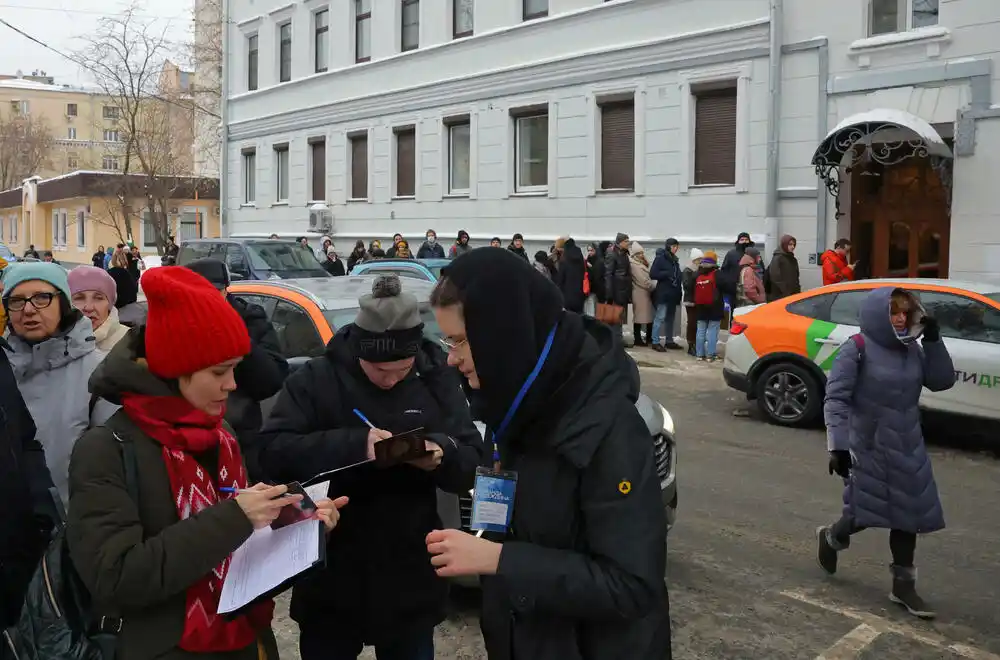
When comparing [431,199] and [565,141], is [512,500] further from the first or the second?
[431,199]

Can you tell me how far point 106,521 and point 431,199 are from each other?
22.3 meters

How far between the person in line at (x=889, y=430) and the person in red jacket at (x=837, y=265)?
9.81m

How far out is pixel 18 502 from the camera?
303cm

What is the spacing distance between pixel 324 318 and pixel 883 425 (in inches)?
140

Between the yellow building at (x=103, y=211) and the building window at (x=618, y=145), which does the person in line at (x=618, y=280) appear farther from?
the yellow building at (x=103, y=211)

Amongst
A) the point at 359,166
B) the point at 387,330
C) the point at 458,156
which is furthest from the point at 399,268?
the point at 359,166

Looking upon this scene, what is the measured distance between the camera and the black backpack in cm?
222

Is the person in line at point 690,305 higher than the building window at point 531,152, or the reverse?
the building window at point 531,152

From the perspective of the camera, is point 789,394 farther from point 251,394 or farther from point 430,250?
point 430,250

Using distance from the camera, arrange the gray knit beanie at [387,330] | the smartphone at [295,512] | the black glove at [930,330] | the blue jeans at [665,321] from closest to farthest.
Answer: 1. the smartphone at [295,512]
2. the gray knit beanie at [387,330]
3. the black glove at [930,330]
4. the blue jeans at [665,321]

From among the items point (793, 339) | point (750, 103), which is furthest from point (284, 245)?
point (793, 339)

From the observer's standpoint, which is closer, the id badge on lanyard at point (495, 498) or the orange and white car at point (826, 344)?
the id badge on lanyard at point (495, 498)

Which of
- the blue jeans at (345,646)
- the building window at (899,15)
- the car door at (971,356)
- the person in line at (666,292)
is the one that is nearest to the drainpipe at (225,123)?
the person in line at (666,292)

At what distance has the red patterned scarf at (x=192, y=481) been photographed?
88.2 inches
